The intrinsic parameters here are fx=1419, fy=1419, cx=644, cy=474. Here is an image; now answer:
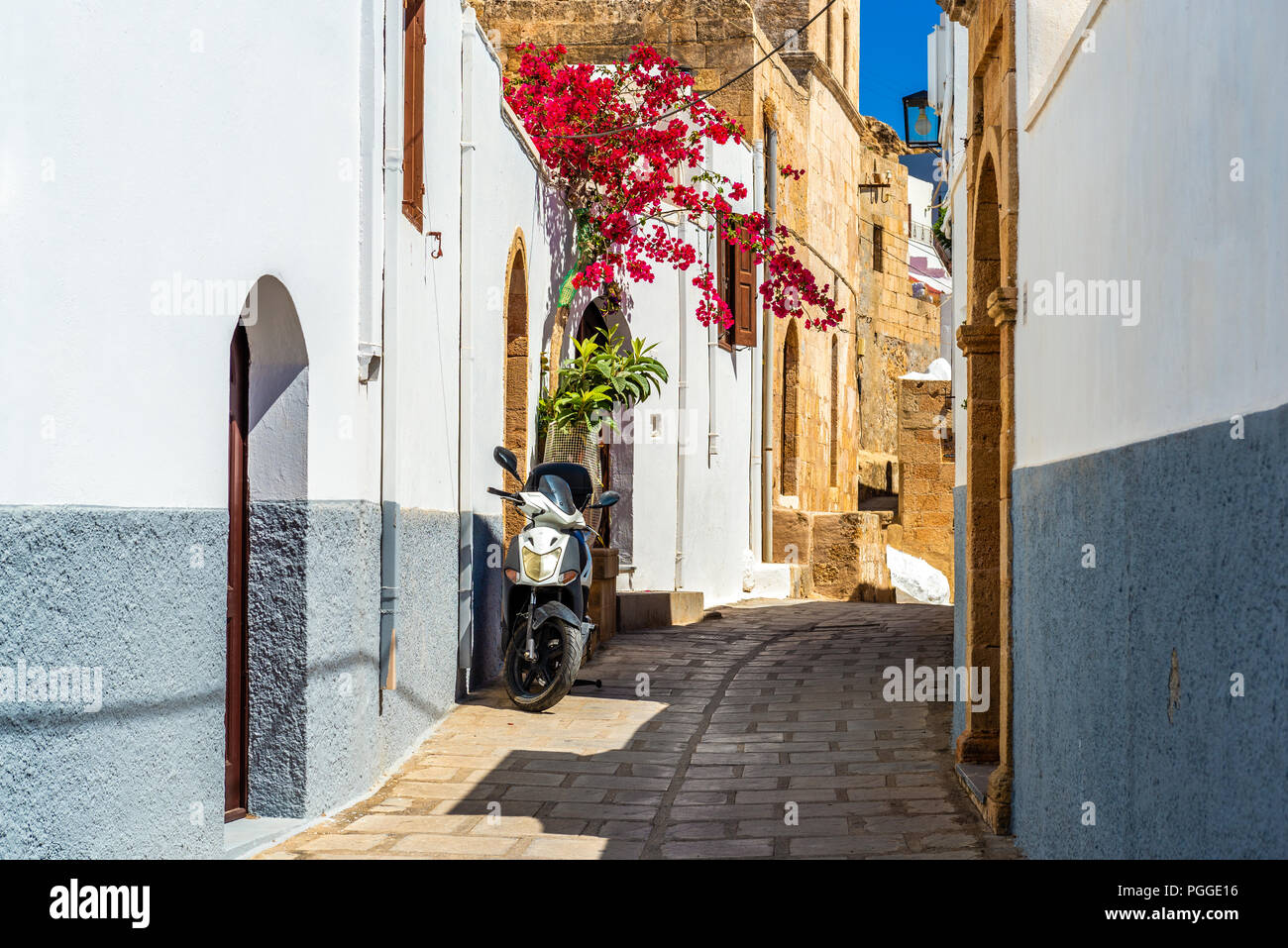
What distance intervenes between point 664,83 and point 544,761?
8.20 m

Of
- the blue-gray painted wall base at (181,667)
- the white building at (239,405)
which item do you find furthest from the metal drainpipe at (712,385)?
the blue-gray painted wall base at (181,667)

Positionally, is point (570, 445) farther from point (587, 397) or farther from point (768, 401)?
point (768, 401)

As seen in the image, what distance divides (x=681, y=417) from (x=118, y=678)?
11.6 m

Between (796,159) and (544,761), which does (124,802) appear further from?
(796,159)

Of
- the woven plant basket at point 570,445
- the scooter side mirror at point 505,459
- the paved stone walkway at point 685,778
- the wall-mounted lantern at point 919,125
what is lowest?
the paved stone walkway at point 685,778

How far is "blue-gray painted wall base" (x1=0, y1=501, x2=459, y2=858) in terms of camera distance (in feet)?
13.2

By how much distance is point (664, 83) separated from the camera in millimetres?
13766

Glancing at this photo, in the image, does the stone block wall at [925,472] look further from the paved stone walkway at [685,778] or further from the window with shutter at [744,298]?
the paved stone walkway at [685,778]

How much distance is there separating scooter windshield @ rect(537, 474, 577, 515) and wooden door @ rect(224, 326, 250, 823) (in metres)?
3.21

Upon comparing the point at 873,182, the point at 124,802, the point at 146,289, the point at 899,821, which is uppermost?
the point at 873,182

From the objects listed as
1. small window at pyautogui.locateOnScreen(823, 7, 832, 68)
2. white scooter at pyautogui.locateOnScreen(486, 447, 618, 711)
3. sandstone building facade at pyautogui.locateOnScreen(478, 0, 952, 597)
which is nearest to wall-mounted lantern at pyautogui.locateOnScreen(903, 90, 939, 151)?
sandstone building facade at pyautogui.locateOnScreen(478, 0, 952, 597)

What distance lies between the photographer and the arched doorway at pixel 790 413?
2138 centimetres

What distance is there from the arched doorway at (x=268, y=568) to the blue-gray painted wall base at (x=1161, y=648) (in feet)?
10.1
